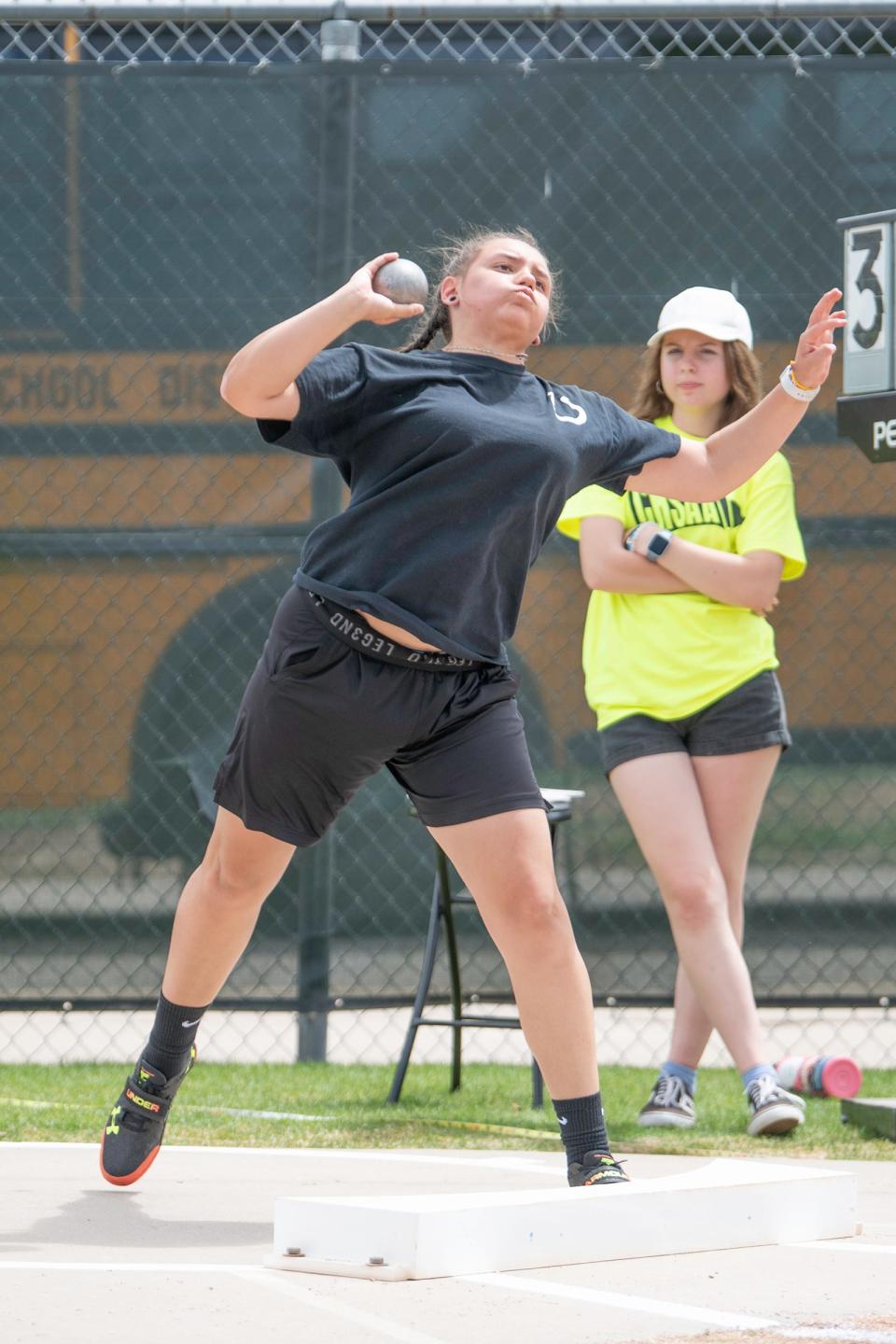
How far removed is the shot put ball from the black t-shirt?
0.16 m

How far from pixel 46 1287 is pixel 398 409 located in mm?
1611

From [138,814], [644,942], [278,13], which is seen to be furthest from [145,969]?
[278,13]

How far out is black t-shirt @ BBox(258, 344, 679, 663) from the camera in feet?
10.8

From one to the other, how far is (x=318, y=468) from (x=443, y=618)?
2501mm

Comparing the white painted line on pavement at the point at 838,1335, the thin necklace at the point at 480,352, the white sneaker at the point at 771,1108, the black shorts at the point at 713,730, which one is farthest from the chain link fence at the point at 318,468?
the white painted line on pavement at the point at 838,1335

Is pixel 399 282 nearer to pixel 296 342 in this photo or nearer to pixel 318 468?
pixel 296 342

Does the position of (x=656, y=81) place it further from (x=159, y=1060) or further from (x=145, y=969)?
(x=159, y=1060)

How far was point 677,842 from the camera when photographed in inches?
182

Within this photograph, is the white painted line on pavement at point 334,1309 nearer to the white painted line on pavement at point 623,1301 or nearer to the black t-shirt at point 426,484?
the white painted line on pavement at point 623,1301

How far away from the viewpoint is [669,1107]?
4.69 metres

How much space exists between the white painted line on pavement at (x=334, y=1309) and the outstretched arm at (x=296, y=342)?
1.47m

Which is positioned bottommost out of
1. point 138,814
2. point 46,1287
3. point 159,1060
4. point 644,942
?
point 46,1287

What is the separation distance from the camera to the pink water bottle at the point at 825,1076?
5133 millimetres

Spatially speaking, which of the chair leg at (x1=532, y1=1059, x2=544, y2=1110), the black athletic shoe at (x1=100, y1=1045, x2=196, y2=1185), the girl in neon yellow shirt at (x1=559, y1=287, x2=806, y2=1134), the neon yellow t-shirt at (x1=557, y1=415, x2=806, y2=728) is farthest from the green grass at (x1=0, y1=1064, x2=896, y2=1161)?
the neon yellow t-shirt at (x1=557, y1=415, x2=806, y2=728)
